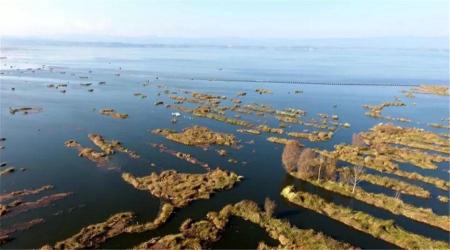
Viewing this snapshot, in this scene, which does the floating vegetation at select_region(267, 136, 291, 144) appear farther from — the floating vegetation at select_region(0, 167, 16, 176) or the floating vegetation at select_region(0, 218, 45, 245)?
the floating vegetation at select_region(0, 167, 16, 176)

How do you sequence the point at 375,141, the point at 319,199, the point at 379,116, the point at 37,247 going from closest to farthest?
the point at 37,247 < the point at 319,199 < the point at 375,141 < the point at 379,116

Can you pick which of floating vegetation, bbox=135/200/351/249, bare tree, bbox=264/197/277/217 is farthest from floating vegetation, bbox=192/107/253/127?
floating vegetation, bbox=135/200/351/249

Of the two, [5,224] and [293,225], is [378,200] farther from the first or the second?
[5,224]

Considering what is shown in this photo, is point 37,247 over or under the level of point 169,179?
under

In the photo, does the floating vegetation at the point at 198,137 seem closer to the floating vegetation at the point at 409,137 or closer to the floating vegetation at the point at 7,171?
the floating vegetation at the point at 7,171

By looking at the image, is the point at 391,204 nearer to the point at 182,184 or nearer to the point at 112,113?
the point at 182,184

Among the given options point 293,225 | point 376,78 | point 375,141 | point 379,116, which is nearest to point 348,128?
point 375,141
